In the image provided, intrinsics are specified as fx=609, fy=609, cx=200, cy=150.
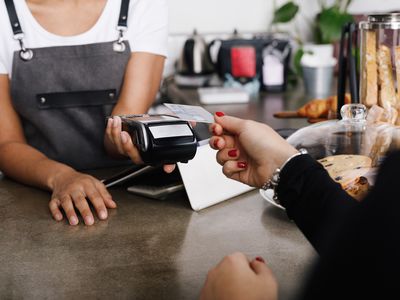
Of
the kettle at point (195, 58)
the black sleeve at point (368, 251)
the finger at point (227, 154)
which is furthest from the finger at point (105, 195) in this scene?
→ the kettle at point (195, 58)

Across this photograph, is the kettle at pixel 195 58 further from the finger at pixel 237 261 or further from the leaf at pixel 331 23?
the finger at pixel 237 261

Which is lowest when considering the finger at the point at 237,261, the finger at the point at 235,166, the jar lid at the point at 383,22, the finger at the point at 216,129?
the finger at the point at 237,261

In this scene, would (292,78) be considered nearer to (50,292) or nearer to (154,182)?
(154,182)

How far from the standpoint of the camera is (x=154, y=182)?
4.26ft

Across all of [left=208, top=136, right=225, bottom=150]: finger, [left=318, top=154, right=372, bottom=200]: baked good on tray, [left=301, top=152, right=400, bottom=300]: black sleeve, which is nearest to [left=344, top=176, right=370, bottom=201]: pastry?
[left=318, top=154, right=372, bottom=200]: baked good on tray

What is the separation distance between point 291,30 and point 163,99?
32.2 inches

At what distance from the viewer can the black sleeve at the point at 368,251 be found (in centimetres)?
40

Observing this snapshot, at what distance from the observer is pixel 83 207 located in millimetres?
1169

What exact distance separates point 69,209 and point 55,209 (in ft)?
0.12

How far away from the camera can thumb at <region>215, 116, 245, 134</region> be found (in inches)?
39.3

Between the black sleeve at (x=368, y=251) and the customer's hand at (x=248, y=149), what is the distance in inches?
18.3

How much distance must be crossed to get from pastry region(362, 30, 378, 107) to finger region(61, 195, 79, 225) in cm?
68

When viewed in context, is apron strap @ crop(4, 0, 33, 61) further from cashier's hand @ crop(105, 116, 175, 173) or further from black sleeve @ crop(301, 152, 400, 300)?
black sleeve @ crop(301, 152, 400, 300)

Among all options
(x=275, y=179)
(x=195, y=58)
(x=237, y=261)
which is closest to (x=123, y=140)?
(x=275, y=179)
